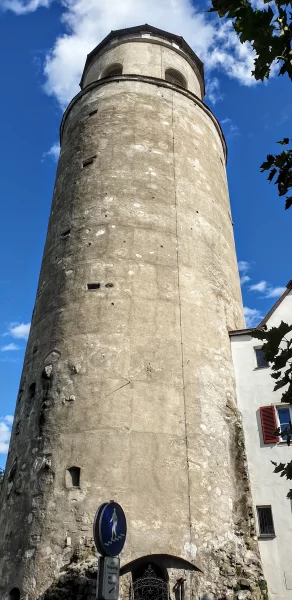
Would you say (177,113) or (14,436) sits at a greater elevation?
(177,113)

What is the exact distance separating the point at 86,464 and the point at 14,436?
2804 mm

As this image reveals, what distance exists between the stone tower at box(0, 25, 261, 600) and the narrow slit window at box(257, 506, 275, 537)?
1.18ft

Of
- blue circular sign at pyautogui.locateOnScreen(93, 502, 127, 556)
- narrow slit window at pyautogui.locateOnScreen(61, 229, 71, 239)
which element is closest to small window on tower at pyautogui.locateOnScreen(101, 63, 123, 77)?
narrow slit window at pyautogui.locateOnScreen(61, 229, 71, 239)

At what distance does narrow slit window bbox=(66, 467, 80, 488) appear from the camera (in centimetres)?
1105

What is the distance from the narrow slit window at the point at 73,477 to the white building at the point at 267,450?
4181 millimetres

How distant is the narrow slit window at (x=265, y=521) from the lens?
1177 centimetres

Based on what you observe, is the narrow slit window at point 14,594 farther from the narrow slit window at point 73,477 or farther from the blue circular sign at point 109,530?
the blue circular sign at point 109,530

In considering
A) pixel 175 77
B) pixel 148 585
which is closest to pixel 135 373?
pixel 148 585

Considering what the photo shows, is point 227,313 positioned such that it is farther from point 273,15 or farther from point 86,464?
point 273,15

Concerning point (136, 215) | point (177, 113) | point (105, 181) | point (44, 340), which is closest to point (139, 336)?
point (44, 340)

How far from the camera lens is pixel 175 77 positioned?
20562mm

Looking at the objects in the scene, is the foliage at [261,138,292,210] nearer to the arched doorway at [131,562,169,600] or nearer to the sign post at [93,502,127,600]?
the sign post at [93,502,127,600]

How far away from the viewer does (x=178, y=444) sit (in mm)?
11695

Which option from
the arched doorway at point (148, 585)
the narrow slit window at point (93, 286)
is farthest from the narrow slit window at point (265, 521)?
the narrow slit window at point (93, 286)
